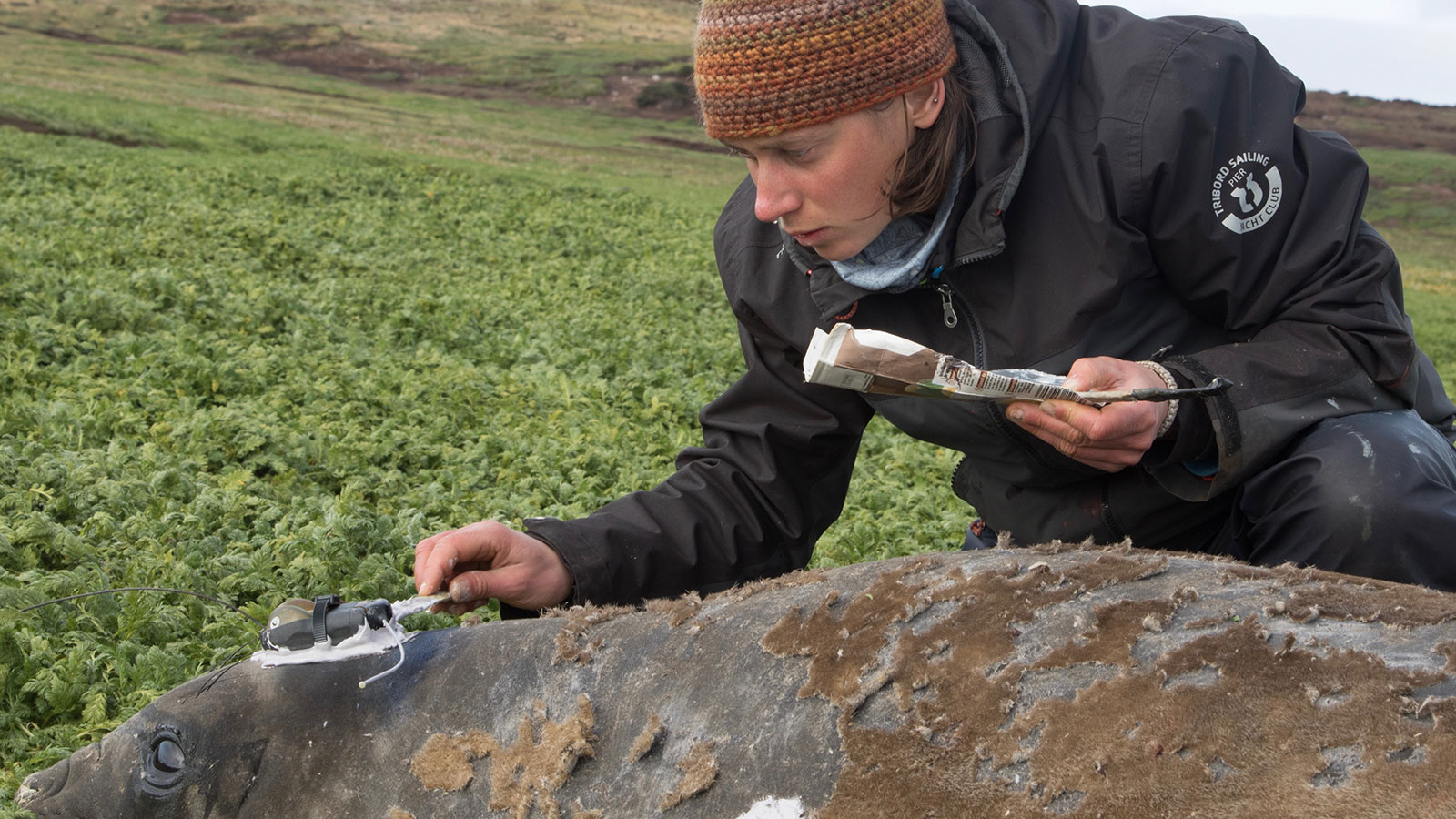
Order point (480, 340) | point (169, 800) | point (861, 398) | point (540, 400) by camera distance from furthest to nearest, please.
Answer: point (480, 340)
point (540, 400)
point (861, 398)
point (169, 800)

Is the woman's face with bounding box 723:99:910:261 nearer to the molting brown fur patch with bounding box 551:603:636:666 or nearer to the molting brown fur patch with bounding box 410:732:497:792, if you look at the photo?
the molting brown fur patch with bounding box 551:603:636:666

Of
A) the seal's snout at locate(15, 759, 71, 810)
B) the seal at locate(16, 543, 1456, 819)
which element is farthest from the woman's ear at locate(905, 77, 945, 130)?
the seal's snout at locate(15, 759, 71, 810)

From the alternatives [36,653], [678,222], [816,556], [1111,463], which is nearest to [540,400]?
[816,556]

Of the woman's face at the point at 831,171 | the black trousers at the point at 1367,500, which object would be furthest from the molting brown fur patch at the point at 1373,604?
the woman's face at the point at 831,171

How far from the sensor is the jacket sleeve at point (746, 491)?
310 centimetres

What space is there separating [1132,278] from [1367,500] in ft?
2.34

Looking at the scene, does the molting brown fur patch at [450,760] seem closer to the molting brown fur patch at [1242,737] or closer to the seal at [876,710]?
the seal at [876,710]

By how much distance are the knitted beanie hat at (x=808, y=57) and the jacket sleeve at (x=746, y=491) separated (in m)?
0.72

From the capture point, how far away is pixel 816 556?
5582 mm

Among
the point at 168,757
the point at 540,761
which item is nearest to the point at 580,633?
the point at 540,761

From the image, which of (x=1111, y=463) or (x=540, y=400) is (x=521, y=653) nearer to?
(x=1111, y=463)

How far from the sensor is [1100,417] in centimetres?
246

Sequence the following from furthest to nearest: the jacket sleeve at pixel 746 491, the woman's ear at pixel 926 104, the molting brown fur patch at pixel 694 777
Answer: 1. the jacket sleeve at pixel 746 491
2. the woman's ear at pixel 926 104
3. the molting brown fur patch at pixel 694 777

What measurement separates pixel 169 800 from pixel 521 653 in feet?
2.24
